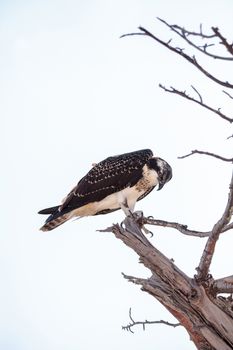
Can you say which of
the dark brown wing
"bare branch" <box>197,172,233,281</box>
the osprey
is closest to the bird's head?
the osprey

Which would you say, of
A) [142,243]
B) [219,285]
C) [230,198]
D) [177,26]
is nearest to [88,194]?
[142,243]

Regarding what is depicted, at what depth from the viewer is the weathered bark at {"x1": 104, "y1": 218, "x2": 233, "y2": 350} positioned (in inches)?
200

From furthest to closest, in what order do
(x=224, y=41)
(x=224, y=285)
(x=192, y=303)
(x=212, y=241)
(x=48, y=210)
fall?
(x=48, y=210)
(x=224, y=285)
(x=192, y=303)
(x=212, y=241)
(x=224, y=41)

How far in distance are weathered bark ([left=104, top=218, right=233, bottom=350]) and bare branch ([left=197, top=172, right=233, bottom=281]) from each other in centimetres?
12

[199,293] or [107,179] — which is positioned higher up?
[107,179]

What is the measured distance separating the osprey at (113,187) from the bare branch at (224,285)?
3325mm

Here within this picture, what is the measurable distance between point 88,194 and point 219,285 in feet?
12.7

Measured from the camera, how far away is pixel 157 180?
29.9 feet

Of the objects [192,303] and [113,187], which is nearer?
[192,303]

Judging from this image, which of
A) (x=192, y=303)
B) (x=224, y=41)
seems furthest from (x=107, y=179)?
(x=224, y=41)

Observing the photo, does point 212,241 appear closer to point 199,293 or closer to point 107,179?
point 199,293

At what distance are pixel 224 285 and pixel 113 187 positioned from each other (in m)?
3.79

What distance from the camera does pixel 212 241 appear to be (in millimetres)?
4852

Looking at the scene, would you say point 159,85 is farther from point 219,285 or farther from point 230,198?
point 219,285
